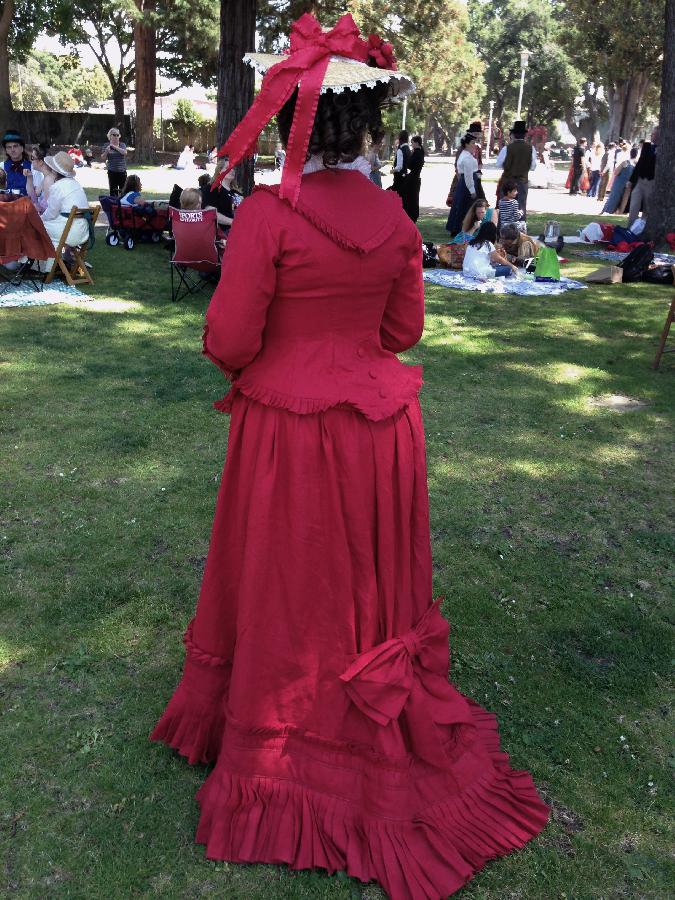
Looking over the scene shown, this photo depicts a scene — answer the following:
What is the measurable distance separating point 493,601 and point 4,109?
25.7m

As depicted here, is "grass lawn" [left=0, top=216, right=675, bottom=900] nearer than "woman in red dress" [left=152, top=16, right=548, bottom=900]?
No

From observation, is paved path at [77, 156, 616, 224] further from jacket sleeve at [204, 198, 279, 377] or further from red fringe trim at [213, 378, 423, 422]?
jacket sleeve at [204, 198, 279, 377]

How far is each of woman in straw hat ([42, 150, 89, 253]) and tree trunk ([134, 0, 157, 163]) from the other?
2068cm

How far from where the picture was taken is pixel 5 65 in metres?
24.0

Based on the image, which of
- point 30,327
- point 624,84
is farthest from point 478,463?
point 624,84

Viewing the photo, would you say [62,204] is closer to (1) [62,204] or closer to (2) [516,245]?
(1) [62,204]

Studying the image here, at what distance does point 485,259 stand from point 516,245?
39.5 inches

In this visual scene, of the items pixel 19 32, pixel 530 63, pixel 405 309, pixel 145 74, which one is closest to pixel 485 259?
pixel 405 309

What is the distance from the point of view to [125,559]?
12.3 feet

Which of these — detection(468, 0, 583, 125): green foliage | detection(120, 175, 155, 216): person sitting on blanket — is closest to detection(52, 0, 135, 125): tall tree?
detection(120, 175, 155, 216): person sitting on blanket

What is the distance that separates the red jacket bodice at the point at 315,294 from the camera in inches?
77.4

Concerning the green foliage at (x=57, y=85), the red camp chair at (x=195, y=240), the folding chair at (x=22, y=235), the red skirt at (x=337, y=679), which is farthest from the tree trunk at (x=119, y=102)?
the green foliage at (x=57, y=85)

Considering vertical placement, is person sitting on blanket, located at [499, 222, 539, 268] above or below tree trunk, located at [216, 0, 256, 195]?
below

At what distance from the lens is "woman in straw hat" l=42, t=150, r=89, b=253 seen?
885 centimetres
